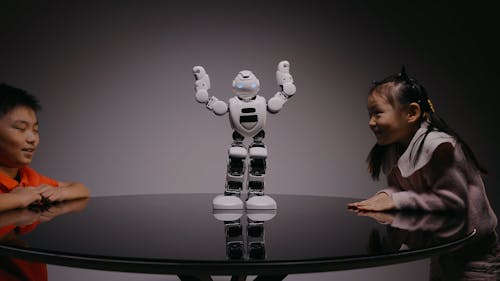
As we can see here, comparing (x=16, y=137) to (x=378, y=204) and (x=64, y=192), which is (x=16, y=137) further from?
(x=378, y=204)

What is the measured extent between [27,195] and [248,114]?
665 millimetres

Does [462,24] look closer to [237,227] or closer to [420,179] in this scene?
[420,179]

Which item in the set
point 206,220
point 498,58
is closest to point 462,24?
point 498,58

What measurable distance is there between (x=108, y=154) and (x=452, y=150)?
1.42 meters

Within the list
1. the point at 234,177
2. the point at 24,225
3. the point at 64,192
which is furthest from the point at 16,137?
the point at 234,177

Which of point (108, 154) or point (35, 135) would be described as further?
point (108, 154)

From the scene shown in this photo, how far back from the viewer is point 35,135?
192cm

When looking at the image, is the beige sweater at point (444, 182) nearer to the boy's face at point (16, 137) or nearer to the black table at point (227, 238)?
the black table at point (227, 238)

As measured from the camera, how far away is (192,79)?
2600 millimetres

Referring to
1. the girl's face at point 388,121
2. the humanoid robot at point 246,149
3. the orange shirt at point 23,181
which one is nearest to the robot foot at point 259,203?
the humanoid robot at point 246,149

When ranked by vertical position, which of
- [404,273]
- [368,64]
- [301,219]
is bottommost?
[404,273]

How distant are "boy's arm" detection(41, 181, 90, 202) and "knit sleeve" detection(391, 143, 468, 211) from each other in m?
0.99

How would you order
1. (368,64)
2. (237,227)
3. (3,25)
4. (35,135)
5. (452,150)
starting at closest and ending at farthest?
(237,227) < (452,150) < (35,135) < (3,25) < (368,64)

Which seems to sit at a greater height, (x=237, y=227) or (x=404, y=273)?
(x=237, y=227)
